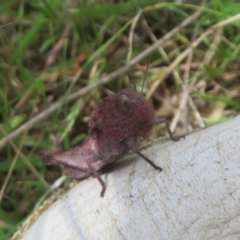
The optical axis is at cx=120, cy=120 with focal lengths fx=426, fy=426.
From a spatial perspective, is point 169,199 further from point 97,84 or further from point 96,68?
point 96,68

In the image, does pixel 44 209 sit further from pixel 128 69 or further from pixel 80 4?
pixel 80 4

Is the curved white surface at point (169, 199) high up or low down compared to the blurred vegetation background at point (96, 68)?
up

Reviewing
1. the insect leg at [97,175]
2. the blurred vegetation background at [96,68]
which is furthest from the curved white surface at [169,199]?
the blurred vegetation background at [96,68]

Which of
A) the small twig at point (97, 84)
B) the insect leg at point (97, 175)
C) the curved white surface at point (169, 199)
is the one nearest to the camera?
the curved white surface at point (169, 199)

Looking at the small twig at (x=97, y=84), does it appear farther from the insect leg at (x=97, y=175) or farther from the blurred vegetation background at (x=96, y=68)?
the insect leg at (x=97, y=175)

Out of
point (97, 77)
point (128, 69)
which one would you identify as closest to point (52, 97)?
point (97, 77)

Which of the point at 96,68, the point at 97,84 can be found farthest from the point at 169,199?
the point at 96,68
